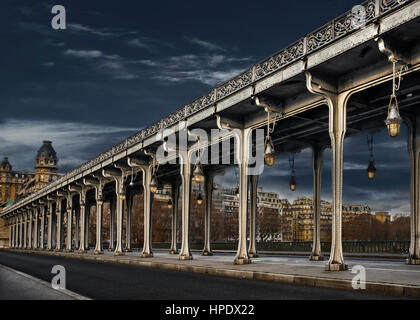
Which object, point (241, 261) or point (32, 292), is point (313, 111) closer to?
point (241, 261)

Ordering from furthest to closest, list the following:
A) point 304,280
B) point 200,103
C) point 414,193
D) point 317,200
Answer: point 200,103, point 317,200, point 414,193, point 304,280

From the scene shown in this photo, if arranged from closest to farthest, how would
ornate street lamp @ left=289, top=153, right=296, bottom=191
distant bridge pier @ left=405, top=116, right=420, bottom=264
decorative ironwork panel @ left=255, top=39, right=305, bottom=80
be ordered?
decorative ironwork panel @ left=255, top=39, right=305, bottom=80 → distant bridge pier @ left=405, top=116, right=420, bottom=264 → ornate street lamp @ left=289, top=153, right=296, bottom=191

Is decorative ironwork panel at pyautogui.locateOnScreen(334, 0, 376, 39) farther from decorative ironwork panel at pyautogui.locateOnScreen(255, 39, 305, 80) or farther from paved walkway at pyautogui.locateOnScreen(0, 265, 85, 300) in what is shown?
paved walkway at pyautogui.locateOnScreen(0, 265, 85, 300)

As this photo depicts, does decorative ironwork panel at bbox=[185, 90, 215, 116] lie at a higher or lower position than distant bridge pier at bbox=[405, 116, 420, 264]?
higher

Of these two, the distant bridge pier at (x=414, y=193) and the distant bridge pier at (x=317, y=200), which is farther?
the distant bridge pier at (x=317, y=200)

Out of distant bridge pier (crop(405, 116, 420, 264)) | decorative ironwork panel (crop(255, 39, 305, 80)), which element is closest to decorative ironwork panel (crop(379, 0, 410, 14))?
decorative ironwork panel (crop(255, 39, 305, 80))

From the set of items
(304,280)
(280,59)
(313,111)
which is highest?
(280,59)

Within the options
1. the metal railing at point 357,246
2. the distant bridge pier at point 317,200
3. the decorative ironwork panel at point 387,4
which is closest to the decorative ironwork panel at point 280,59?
the decorative ironwork panel at point 387,4

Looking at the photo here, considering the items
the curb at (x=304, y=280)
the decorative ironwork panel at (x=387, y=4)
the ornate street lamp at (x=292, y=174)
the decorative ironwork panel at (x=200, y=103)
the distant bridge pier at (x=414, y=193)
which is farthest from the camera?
the ornate street lamp at (x=292, y=174)

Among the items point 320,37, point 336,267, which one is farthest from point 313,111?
point 336,267

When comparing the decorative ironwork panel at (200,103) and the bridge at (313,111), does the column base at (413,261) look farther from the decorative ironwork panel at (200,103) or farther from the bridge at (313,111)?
the decorative ironwork panel at (200,103)

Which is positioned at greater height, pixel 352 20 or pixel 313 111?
pixel 352 20

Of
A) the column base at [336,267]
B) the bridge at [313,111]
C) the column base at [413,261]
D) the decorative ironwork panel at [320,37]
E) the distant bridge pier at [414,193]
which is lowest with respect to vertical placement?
the column base at [413,261]
